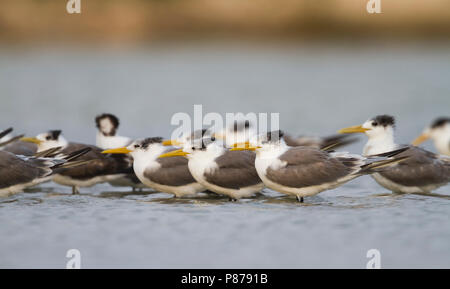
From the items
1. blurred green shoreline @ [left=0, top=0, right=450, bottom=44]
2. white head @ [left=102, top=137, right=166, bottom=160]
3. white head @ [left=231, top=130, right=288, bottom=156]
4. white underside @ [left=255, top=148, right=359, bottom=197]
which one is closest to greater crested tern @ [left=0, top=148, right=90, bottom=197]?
white head @ [left=102, top=137, right=166, bottom=160]

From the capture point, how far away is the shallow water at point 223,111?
6.34 m

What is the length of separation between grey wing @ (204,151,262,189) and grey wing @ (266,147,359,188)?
1.51 ft

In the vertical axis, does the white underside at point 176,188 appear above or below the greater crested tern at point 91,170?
below

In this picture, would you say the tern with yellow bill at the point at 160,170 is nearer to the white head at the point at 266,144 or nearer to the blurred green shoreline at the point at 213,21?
the white head at the point at 266,144

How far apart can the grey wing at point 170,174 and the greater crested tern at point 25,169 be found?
2.97ft

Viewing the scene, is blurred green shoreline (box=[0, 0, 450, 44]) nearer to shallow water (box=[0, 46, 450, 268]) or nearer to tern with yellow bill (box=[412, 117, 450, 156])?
shallow water (box=[0, 46, 450, 268])

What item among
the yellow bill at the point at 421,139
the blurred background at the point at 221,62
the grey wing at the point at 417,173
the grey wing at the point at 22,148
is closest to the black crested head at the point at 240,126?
the grey wing at the point at 417,173

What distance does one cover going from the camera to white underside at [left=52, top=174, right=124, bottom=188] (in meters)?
9.21

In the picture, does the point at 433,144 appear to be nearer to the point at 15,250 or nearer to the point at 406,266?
the point at 406,266

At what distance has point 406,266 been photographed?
588cm

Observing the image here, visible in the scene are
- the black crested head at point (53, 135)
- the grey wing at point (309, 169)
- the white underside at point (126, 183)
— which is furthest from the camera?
the black crested head at point (53, 135)

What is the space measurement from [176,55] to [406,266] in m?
21.7
